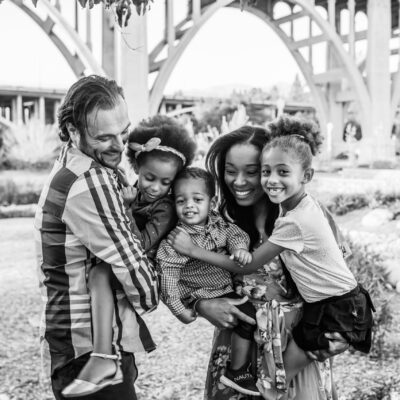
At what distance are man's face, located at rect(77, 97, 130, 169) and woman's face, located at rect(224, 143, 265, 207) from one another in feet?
1.42

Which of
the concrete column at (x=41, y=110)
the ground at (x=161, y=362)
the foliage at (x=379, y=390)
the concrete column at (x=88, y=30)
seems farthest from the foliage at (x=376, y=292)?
the concrete column at (x=41, y=110)

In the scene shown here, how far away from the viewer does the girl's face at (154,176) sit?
5.44ft

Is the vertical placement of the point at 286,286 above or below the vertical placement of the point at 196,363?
above

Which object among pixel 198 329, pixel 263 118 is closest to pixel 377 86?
pixel 263 118

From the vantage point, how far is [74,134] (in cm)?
144

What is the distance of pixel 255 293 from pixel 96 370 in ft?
1.77

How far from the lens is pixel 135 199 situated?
1.68m

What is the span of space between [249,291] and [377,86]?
1267 cm

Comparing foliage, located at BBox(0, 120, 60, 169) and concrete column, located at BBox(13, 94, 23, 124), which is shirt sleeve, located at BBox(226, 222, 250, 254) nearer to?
foliage, located at BBox(0, 120, 60, 169)

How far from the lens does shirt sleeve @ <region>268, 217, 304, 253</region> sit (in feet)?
5.14

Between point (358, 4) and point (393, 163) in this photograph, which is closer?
point (393, 163)

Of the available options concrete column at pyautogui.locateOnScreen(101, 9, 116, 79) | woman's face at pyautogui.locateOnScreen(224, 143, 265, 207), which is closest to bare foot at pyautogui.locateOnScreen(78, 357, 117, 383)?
woman's face at pyautogui.locateOnScreen(224, 143, 265, 207)

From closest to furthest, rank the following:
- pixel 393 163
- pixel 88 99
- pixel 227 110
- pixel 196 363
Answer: pixel 88 99, pixel 196 363, pixel 393 163, pixel 227 110

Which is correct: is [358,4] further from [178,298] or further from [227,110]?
[178,298]
